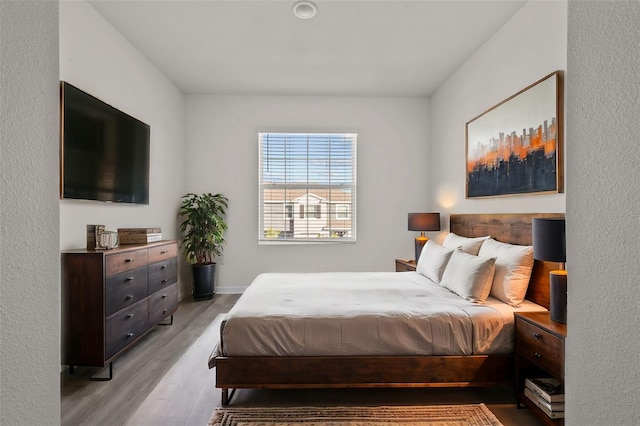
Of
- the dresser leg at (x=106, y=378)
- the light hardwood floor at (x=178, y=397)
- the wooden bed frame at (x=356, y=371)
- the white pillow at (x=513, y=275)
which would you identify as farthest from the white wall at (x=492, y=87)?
the dresser leg at (x=106, y=378)

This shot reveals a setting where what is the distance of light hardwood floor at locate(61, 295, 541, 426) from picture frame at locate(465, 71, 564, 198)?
5.05ft

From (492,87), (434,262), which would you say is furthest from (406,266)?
(492,87)

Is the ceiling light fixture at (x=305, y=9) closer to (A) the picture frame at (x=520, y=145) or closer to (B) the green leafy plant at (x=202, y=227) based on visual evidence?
(A) the picture frame at (x=520, y=145)

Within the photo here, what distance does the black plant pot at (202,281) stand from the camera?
464cm

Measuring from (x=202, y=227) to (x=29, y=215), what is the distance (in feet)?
13.5

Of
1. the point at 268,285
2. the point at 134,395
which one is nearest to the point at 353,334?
the point at 268,285

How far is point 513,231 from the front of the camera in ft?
9.66

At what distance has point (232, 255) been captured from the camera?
200 inches

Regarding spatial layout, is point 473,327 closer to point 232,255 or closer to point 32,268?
point 32,268

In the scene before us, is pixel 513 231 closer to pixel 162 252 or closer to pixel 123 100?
pixel 162 252

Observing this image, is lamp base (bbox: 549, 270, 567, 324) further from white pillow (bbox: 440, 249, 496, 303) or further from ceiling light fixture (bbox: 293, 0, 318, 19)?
ceiling light fixture (bbox: 293, 0, 318, 19)

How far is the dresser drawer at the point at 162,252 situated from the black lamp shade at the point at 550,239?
296cm

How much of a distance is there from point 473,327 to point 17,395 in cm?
215

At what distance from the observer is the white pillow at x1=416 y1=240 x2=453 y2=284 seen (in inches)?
122
